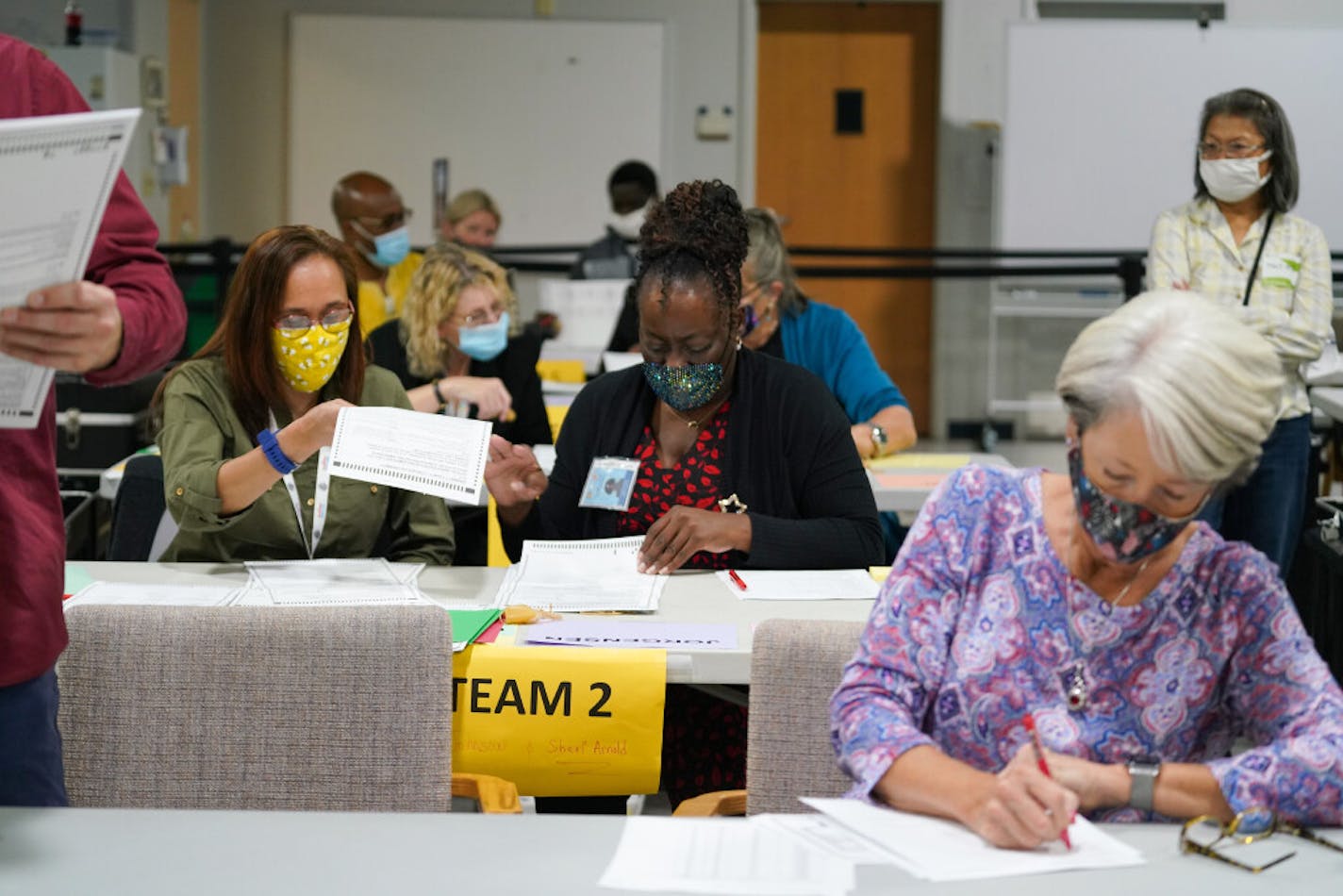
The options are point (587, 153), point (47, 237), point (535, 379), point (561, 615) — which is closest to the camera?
point (47, 237)

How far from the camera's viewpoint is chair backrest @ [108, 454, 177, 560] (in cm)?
305

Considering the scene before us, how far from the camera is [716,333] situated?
2.75m

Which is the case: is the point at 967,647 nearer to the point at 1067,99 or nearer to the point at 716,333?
the point at 716,333

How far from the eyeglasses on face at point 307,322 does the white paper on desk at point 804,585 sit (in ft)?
2.63

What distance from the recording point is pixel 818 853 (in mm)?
1456

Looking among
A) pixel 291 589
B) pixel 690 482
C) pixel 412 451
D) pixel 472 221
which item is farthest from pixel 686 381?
pixel 472 221

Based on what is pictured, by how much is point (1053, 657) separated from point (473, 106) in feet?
26.1

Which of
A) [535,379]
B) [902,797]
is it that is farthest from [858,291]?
[902,797]

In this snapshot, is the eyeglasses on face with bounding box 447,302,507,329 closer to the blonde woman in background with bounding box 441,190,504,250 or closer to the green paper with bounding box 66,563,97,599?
the green paper with bounding box 66,563,97,599

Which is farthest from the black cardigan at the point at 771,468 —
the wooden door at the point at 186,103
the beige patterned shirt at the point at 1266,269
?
the wooden door at the point at 186,103

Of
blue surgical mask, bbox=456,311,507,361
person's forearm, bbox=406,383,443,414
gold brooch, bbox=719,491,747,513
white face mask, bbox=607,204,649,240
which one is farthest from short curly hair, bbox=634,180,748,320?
white face mask, bbox=607,204,649,240

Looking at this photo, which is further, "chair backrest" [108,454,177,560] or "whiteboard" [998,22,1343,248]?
"whiteboard" [998,22,1343,248]

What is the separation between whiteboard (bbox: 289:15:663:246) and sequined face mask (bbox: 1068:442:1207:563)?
7.75m

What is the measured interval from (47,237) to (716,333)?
5.11 feet
